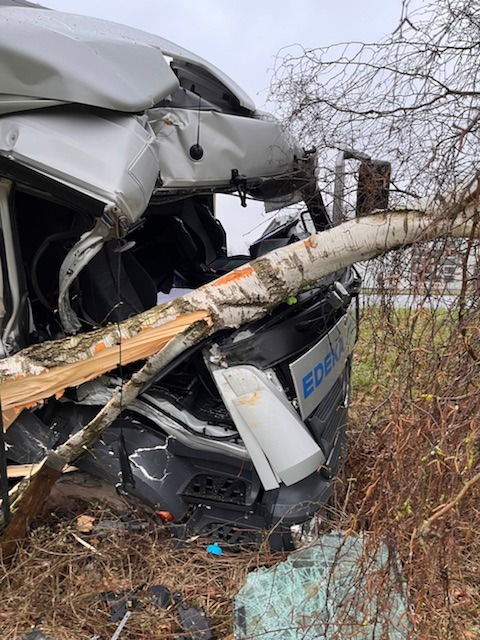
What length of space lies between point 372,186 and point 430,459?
41.8 inches

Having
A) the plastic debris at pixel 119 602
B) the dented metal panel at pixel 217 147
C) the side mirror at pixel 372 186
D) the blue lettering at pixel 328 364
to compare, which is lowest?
the plastic debris at pixel 119 602

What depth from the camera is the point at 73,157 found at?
1984mm

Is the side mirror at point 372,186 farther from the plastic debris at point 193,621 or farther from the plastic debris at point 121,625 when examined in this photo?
the plastic debris at point 121,625

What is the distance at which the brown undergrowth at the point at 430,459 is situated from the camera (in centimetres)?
154

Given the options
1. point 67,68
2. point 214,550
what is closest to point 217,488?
point 214,550

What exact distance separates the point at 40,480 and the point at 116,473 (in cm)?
33

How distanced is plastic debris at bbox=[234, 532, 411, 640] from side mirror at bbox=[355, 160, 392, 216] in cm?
124

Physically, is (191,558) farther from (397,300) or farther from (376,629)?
(397,300)

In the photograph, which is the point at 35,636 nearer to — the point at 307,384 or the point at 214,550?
the point at 214,550

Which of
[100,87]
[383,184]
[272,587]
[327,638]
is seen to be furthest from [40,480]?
[383,184]

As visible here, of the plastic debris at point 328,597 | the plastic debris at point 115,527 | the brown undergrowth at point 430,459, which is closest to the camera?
the brown undergrowth at point 430,459

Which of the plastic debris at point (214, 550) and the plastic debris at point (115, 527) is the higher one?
the plastic debris at point (115, 527)

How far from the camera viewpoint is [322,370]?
97.1 inches

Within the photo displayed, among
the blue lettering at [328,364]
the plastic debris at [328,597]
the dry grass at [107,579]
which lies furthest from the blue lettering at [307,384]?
the dry grass at [107,579]
